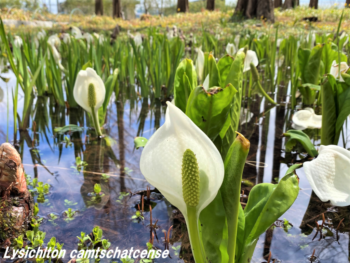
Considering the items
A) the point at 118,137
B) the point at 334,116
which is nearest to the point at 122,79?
the point at 118,137

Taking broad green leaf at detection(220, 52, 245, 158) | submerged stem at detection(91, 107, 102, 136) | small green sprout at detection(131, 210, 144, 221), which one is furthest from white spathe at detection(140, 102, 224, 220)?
submerged stem at detection(91, 107, 102, 136)

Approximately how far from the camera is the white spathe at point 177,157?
570mm

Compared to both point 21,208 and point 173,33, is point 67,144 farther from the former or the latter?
point 173,33

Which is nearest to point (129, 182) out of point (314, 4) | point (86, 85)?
point (86, 85)

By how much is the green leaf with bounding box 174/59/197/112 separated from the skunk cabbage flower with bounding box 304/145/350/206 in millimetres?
400

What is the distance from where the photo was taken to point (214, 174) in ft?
1.99

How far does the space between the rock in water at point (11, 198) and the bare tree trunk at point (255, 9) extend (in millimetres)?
12655

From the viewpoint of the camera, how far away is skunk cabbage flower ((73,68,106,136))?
1664 mm

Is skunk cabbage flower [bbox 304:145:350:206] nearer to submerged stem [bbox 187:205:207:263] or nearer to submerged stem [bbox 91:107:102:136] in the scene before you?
submerged stem [bbox 187:205:207:263]

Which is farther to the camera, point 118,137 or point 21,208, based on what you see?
point 118,137

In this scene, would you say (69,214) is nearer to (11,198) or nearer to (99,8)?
(11,198)

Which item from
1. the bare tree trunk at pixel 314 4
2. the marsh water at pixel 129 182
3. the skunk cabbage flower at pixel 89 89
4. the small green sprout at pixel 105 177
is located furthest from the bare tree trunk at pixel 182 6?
the small green sprout at pixel 105 177

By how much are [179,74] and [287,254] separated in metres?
0.66

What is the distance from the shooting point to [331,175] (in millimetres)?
825
